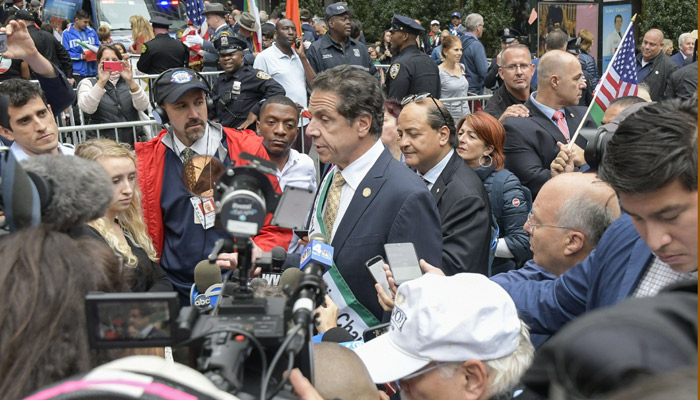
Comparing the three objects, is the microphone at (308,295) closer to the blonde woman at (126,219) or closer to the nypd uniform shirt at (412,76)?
the blonde woman at (126,219)

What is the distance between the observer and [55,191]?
1987 mm

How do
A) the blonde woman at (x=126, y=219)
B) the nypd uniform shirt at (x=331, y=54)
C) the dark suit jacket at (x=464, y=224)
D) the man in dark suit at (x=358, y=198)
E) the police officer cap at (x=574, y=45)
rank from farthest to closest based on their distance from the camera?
1. the police officer cap at (x=574, y=45)
2. the nypd uniform shirt at (x=331, y=54)
3. the dark suit jacket at (x=464, y=224)
4. the blonde woman at (x=126, y=219)
5. the man in dark suit at (x=358, y=198)

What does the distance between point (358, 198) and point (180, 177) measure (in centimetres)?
116

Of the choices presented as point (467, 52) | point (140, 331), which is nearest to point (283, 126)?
point (140, 331)

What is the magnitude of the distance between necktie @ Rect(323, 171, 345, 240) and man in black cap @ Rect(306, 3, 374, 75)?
6.57 m

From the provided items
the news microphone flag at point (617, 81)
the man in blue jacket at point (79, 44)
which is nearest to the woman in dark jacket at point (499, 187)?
the news microphone flag at point (617, 81)

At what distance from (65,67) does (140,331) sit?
11.9 metres

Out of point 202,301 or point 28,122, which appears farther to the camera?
point 28,122

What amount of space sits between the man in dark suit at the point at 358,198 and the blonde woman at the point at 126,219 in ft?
2.58

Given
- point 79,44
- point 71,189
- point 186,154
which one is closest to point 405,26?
point 186,154

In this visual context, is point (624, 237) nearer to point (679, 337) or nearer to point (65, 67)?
point (679, 337)

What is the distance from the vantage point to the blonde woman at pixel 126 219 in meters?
3.70

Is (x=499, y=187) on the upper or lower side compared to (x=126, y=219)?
lower

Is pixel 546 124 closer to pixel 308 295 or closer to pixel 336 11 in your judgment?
pixel 308 295
